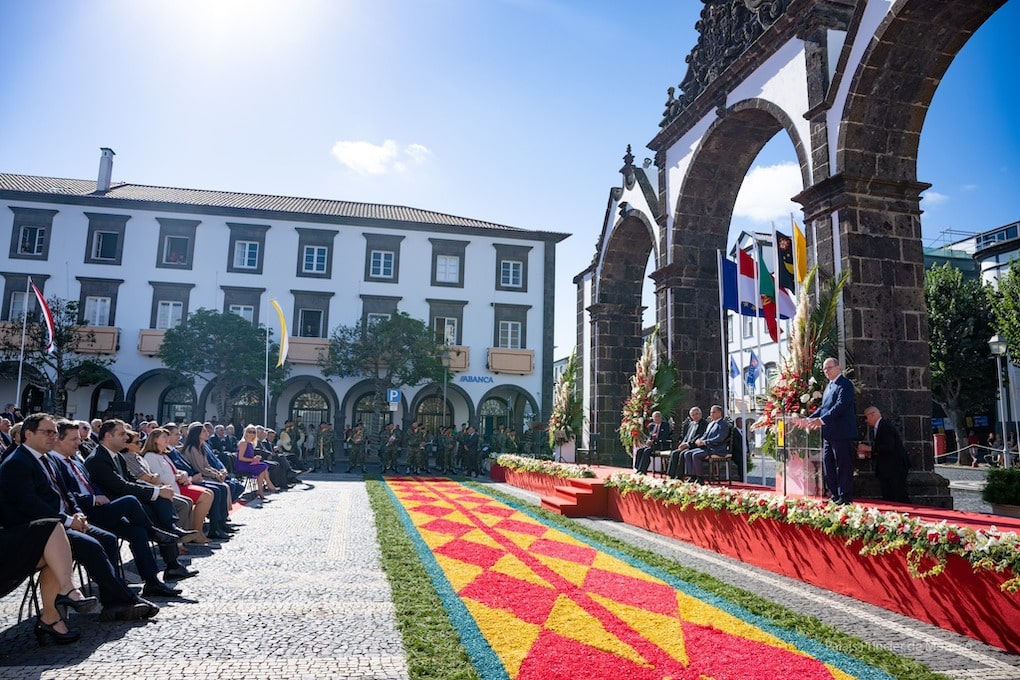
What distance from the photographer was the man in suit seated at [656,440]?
11.8m

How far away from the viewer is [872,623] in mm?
4758

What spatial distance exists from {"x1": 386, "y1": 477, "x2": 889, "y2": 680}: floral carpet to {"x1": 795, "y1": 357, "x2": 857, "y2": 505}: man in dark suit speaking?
7.49 feet

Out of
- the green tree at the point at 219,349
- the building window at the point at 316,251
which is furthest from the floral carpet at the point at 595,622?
the building window at the point at 316,251

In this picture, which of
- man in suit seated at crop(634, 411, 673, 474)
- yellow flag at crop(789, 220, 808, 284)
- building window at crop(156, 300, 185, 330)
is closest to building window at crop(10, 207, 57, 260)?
building window at crop(156, 300, 185, 330)

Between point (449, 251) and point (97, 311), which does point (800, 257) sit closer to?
point (449, 251)

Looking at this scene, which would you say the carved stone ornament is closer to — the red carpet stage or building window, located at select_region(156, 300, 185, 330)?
the red carpet stage

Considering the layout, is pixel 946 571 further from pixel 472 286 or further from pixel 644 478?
pixel 472 286

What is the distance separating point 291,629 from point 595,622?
6.74 feet

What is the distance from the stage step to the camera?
10.6 meters

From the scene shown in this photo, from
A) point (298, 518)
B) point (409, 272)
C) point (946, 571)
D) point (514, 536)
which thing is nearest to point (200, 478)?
point (298, 518)

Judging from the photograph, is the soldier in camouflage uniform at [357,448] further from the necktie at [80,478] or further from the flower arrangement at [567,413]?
the necktie at [80,478]

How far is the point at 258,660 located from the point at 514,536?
15.9 feet

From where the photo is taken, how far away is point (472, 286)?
2917 cm

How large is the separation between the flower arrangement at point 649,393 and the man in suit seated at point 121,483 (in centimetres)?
849
